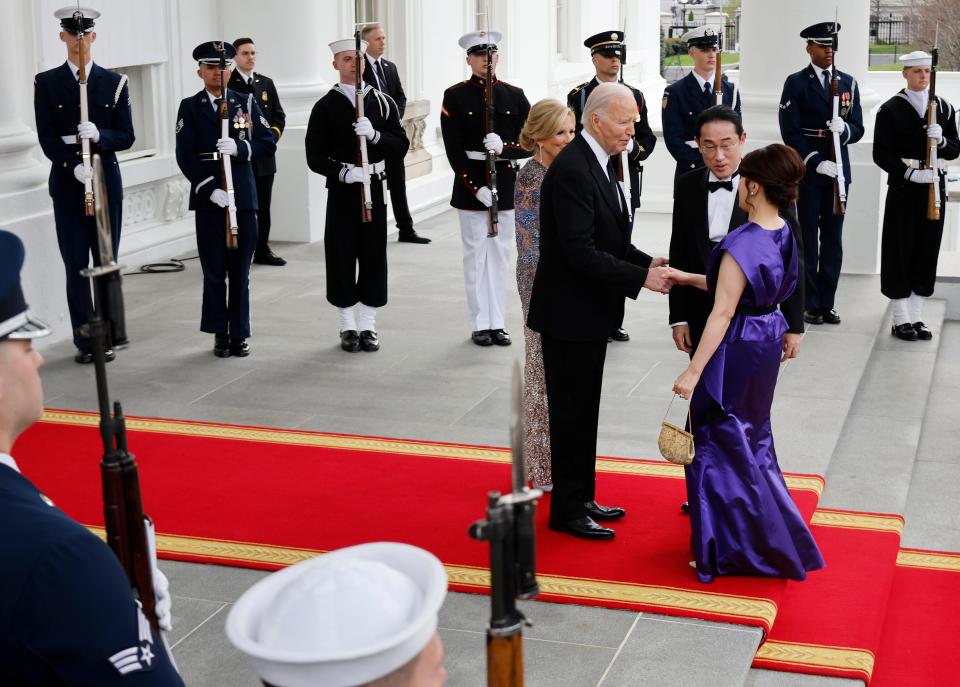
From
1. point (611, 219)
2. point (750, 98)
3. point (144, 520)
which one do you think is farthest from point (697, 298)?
point (750, 98)

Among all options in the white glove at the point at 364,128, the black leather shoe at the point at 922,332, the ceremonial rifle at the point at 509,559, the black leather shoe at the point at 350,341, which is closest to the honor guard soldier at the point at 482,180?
the white glove at the point at 364,128

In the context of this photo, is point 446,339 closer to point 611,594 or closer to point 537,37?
point 611,594

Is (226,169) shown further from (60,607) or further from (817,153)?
(60,607)

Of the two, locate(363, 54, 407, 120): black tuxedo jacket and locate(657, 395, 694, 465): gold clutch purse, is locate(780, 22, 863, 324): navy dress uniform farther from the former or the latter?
locate(657, 395, 694, 465): gold clutch purse

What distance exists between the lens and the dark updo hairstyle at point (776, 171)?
430 cm

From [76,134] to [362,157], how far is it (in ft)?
5.09

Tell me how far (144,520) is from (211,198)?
532cm

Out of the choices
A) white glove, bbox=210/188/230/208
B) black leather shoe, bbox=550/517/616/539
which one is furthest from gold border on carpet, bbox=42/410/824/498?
white glove, bbox=210/188/230/208

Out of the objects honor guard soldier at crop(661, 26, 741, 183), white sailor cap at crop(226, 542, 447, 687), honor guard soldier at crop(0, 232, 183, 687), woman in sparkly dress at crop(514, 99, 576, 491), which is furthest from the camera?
honor guard soldier at crop(661, 26, 741, 183)

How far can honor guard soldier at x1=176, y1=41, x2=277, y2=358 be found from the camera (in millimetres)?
7371

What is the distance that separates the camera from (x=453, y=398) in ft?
22.0

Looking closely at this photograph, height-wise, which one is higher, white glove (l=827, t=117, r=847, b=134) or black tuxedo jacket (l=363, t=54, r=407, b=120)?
black tuxedo jacket (l=363, t=54, r=407, b=120)

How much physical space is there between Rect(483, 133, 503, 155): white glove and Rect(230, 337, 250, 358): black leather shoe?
1.77 meters

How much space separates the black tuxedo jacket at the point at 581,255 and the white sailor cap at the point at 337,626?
125 inches
